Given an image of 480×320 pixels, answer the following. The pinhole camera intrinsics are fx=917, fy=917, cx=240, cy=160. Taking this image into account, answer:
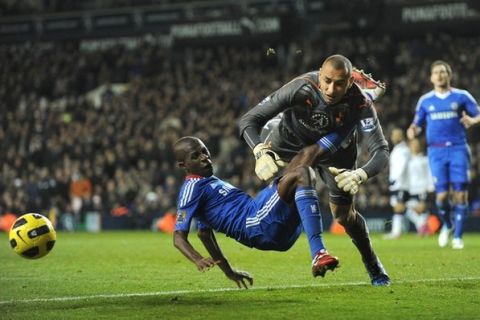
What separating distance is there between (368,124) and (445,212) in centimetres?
669

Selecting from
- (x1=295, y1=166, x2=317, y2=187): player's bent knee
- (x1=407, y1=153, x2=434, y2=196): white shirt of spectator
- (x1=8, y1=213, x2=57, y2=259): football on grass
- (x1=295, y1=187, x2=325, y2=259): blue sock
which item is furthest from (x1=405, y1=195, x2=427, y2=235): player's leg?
(x1=295, y1=187, x2=325, y2=259): blue sock

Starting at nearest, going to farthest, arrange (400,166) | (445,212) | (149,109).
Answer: (445,212) < (400,166) < (149,109)

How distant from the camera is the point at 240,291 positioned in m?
7.82

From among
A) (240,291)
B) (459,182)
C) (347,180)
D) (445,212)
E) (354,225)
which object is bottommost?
(445,212)

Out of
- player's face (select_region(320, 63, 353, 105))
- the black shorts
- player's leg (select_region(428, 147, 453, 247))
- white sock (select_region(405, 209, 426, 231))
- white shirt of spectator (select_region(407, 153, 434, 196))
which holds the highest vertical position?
player's face (select_region(320, 63, 353, 105))

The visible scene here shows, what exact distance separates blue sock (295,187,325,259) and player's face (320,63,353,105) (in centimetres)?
84

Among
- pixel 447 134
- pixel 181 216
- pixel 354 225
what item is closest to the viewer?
pixel 181 216

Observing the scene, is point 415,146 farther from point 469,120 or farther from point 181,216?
point 181,216

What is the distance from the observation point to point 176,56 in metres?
30.6

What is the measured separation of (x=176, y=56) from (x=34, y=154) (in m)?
6.31

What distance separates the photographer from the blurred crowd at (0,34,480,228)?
22734mm

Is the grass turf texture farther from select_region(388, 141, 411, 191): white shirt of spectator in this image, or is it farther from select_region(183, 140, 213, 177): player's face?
select_region(388, 141, 411, 191): white shirt of spectator

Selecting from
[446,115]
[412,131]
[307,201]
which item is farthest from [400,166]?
[307,201]

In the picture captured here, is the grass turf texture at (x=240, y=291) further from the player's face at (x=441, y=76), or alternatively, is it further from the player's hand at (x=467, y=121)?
the player's face at (x=441, y=76)
